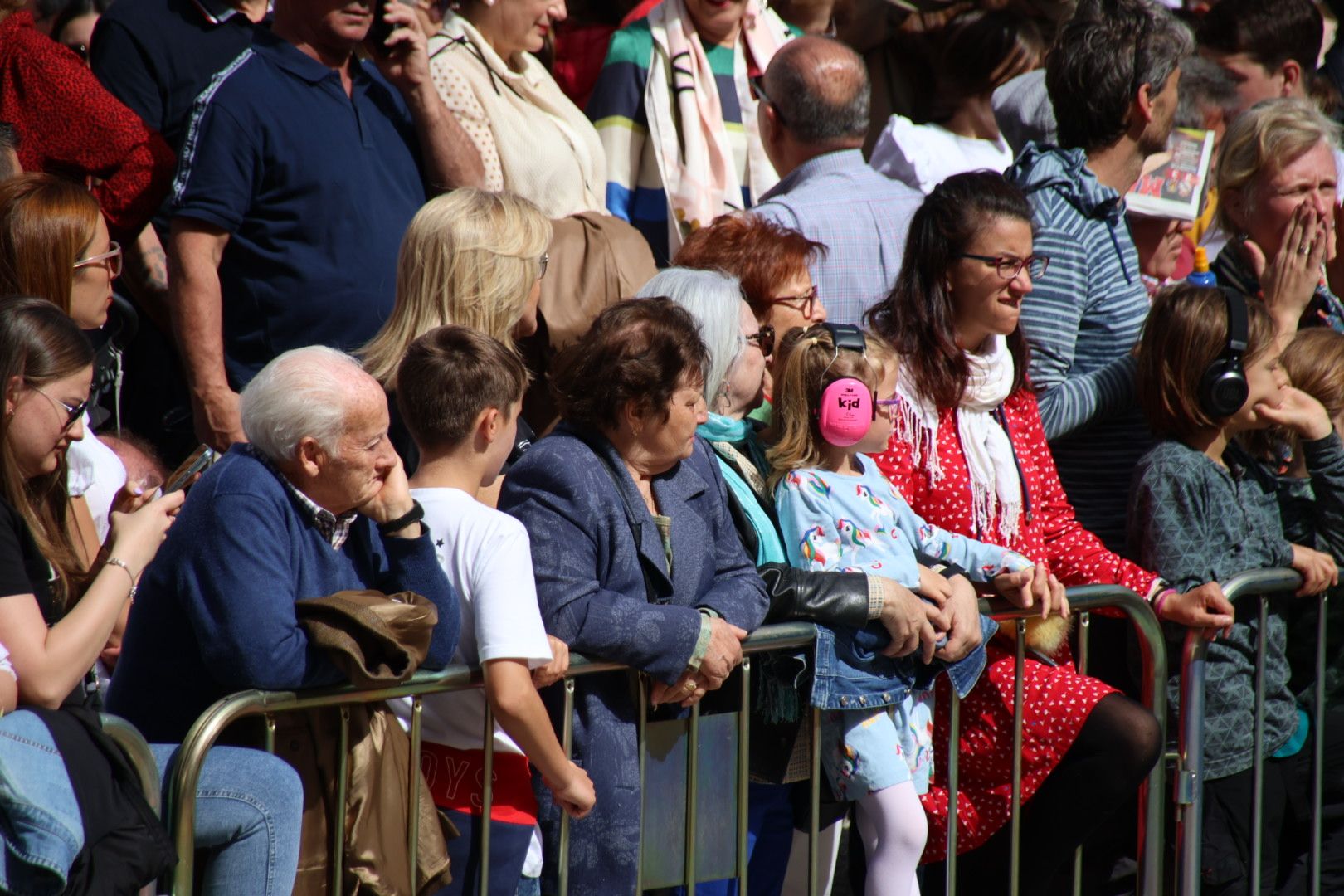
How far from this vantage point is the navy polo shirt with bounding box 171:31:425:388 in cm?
424

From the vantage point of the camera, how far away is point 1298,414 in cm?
468

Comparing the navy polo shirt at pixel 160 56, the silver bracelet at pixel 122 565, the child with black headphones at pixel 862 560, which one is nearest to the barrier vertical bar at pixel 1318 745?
the child with black headphones at pixel 862 560

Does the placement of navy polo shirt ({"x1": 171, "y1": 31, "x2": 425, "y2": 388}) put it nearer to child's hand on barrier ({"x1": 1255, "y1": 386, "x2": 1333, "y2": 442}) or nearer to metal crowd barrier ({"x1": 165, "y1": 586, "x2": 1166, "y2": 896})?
metal crowd barrier ({"x1": 165, "y1": 586, "x2": 1166, "y2": 896})

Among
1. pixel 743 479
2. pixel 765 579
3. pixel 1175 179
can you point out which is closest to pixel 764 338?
pixel 743 479

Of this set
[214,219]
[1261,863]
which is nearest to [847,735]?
[1261,863]

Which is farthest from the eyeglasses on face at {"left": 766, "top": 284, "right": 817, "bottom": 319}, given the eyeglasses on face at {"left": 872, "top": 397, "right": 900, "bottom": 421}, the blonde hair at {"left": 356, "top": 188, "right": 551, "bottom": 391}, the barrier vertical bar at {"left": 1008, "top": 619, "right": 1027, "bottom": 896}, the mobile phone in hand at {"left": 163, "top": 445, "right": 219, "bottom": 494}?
the mobile phone in hand at {"left": 163, "top": 445, "right": 219, "bottom": 494}

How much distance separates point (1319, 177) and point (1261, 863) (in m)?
2.28

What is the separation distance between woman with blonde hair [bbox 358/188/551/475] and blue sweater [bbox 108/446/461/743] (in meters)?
0.77

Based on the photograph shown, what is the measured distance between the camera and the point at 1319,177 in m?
5.34

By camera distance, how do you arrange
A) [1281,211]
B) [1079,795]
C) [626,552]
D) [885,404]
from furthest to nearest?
[1281,211]
[1079,795]
[885,404]
[626,552]

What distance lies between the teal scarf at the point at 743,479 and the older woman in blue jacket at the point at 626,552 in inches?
5.3

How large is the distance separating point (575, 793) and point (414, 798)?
1.07 ft

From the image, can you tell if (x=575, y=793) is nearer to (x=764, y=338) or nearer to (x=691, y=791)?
(x=691, y=791)

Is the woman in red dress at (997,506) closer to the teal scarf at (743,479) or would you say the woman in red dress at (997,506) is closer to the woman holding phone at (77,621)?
the teal scarf at (743,479)
